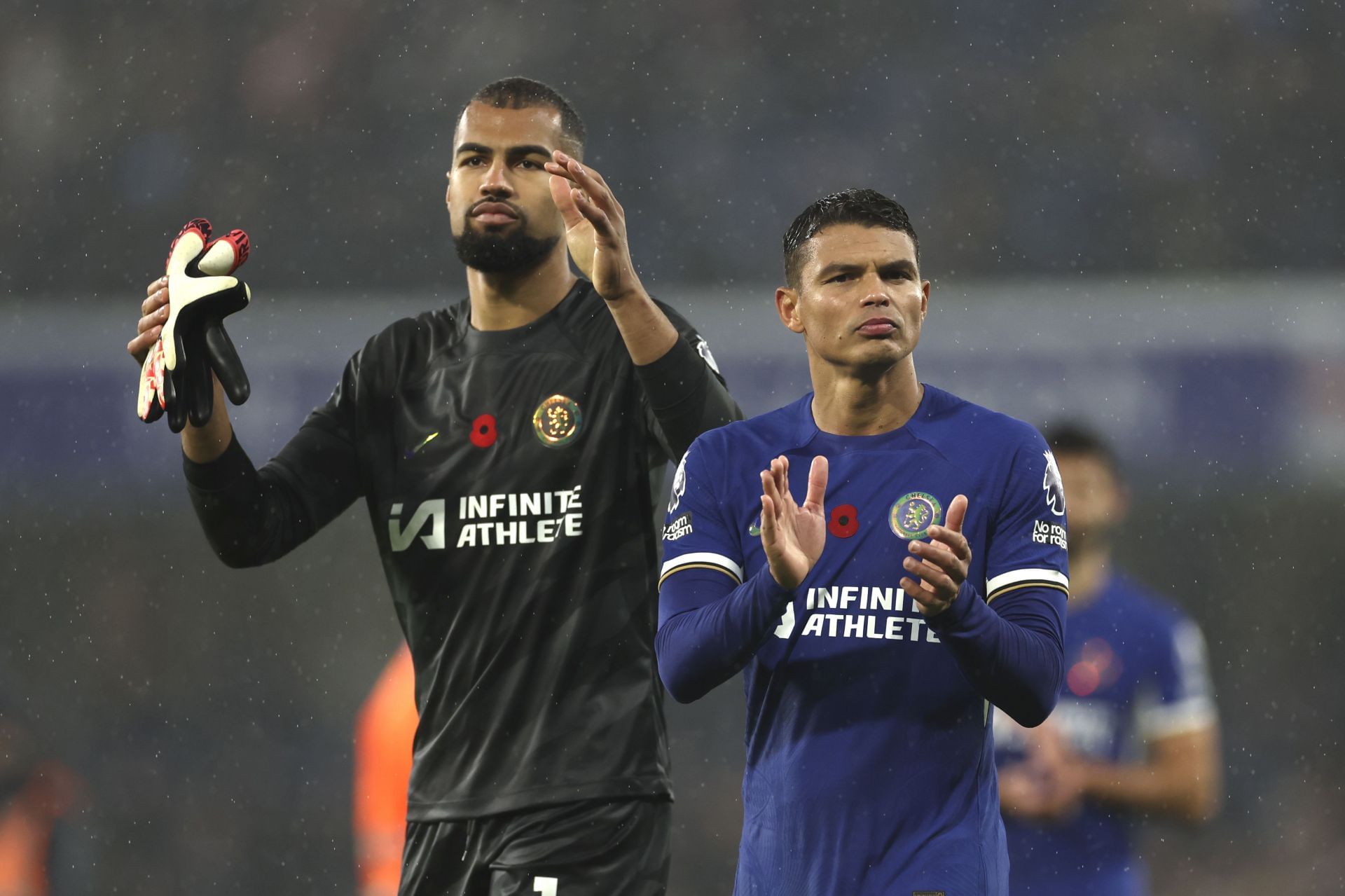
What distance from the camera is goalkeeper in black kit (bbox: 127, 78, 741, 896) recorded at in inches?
109

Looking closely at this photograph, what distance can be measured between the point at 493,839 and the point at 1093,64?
22.1ft

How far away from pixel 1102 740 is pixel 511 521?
152cm

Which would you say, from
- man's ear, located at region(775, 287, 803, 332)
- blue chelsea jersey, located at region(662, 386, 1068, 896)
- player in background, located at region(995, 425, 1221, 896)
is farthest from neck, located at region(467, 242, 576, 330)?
player in background, located at region(995, 425, 1221, 896)

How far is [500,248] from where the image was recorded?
3.00 m

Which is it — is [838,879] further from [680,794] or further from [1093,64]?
[1093,64]

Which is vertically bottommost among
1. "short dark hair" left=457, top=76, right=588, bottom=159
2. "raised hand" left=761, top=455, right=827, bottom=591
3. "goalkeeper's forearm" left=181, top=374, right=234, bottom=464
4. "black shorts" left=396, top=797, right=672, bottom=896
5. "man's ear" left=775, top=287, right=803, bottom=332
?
"black shorts" left=396, top=797, right=672, bottom=896

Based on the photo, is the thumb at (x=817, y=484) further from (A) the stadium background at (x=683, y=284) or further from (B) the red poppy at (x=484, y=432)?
(A) the stadium background at (x=683, y=284)

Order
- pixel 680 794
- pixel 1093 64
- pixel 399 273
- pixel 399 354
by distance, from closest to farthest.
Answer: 1. pixel 399 354
2. pixel 680 794
3. pixel 399 273
4. pixel 1093 64

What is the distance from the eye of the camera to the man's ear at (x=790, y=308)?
260cm

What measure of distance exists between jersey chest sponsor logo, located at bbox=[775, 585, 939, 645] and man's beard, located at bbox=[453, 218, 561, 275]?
0.98 m

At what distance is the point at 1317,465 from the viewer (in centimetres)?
725

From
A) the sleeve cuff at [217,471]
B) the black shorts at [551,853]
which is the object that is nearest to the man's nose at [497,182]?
the sleeve cuff at [217,471]

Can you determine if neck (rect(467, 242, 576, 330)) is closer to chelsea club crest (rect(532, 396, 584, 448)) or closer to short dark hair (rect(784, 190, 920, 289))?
chelsea club crest (rect(532, 396, 584, 448))

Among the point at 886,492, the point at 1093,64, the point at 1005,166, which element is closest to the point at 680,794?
the point at 1005,166
